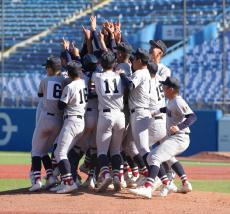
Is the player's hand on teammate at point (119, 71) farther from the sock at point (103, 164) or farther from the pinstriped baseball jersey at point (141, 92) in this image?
the sock at point (103, 164)

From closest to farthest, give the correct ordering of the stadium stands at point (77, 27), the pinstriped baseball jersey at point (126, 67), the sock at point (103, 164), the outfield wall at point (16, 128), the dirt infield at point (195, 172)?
1. the sock at point (103, 164)
2. the pinstriped baseball jersey at point (126, 67)
3. the dirt infield at point (195, 172)
4. the outfield wall at point (16, 128)
5. the stadium stands at point (77, 27)

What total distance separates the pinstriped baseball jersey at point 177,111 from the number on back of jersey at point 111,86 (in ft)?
2.27

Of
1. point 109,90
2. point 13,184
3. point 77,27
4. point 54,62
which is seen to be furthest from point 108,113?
point 77,27

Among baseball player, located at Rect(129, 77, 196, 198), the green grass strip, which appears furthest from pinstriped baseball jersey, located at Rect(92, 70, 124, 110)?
the green grass strip

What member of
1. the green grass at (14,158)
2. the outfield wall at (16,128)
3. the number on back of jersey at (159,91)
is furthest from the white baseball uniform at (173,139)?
the outfield wall at (16,128)

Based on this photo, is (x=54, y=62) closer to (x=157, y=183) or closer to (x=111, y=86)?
(x=111, y=86)

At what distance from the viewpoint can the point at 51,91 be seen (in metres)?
10.4

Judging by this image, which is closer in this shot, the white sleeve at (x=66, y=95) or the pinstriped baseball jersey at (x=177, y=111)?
the pinstriped baseball jersey at (x=177, y=111)

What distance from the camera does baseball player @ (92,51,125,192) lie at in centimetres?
1014

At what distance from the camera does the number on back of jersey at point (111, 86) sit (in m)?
10.1

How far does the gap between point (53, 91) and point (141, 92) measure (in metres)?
1.19

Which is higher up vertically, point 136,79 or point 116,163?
point 136,79

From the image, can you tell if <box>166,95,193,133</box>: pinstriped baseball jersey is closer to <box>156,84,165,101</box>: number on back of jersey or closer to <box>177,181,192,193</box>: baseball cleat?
<box>156,84,165,101</box>: number on back of jersey

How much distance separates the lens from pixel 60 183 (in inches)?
418
